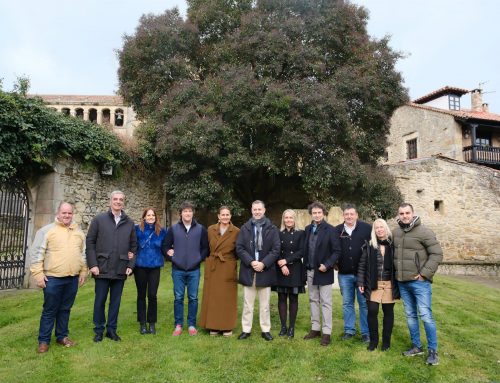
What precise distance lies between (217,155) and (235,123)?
1.01 m

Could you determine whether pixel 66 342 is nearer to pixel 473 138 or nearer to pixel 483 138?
pixel 473 138

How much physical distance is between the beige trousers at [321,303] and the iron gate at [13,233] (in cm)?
724

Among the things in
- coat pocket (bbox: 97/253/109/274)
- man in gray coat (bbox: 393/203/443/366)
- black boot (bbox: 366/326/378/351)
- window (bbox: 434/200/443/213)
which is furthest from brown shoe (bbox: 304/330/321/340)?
window (bbox: 434/200/443/213)

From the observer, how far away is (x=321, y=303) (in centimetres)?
515

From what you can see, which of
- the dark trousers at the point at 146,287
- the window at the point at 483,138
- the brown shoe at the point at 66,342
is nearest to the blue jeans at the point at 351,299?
the dark trousers at the point at 146,287

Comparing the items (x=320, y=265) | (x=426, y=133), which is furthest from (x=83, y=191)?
(x=426, y=133)

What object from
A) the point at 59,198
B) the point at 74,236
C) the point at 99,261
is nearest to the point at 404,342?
the point at 99,261

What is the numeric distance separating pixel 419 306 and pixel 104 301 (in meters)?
3.80

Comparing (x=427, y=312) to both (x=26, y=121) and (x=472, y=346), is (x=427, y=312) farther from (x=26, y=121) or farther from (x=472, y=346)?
(x=26, y=121)

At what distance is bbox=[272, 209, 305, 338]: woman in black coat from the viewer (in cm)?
520

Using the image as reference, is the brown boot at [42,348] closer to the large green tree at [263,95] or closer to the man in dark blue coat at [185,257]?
the man in dark blue coat at [185,257]

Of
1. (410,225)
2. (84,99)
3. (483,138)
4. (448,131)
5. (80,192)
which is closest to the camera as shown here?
(410,225)

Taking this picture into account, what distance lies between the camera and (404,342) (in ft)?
17.0

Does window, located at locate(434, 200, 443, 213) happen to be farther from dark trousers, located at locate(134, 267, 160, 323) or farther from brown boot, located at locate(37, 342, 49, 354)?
brown boot, located at locate(37, 342, 49, 354)
